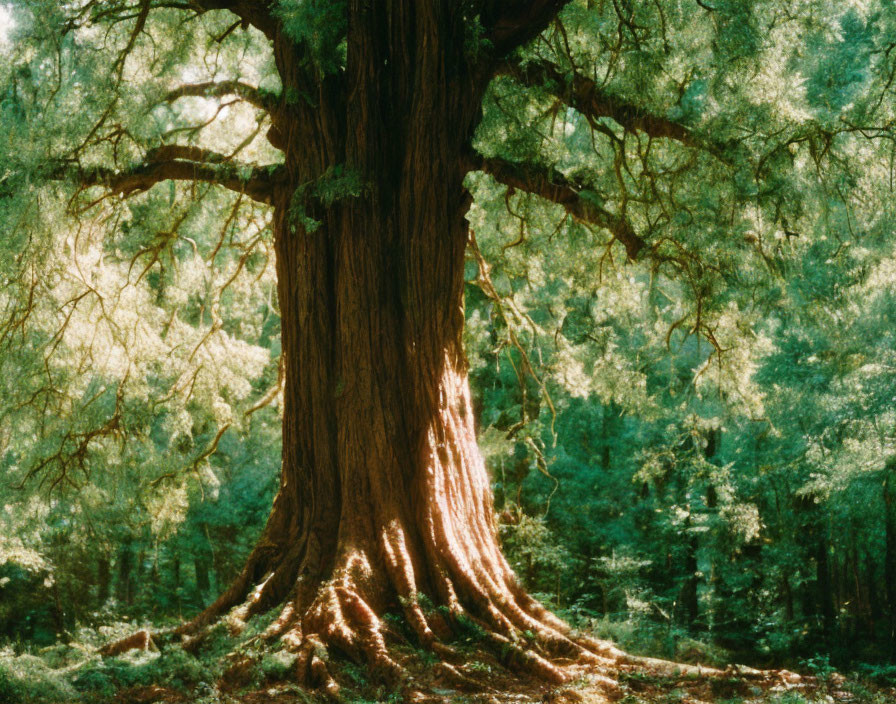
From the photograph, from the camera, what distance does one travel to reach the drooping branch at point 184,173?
676cm

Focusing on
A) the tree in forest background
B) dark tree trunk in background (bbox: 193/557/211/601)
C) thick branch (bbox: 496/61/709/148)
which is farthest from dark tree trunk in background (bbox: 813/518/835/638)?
dark tree trunk in background (bbox: 193/557/211/601)

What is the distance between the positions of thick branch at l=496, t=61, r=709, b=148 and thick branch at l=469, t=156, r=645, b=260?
0.66 metres

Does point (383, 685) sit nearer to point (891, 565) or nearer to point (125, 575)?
point (891, 565)

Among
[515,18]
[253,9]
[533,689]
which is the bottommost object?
[533,689]

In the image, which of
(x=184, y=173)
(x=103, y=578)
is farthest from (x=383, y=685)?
(x=103, y=578)

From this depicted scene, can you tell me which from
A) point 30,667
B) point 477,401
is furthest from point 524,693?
point 477,401

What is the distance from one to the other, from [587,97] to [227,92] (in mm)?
3195

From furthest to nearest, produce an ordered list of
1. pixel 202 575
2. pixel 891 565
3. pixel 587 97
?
pixel 202 575 < pixel 891 565 < pixel 587 97

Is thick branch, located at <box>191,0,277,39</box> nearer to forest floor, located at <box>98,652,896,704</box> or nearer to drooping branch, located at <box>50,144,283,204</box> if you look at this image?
drooping branch, located at <box>50,144,283,204</box>

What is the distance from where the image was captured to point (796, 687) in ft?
15.3

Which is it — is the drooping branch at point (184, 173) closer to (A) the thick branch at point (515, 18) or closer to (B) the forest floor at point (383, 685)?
(A) the thick branch at point (515, 18)

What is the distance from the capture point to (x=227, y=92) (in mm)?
7113

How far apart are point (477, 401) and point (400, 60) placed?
881 cm

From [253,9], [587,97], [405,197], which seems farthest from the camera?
[587,97]
